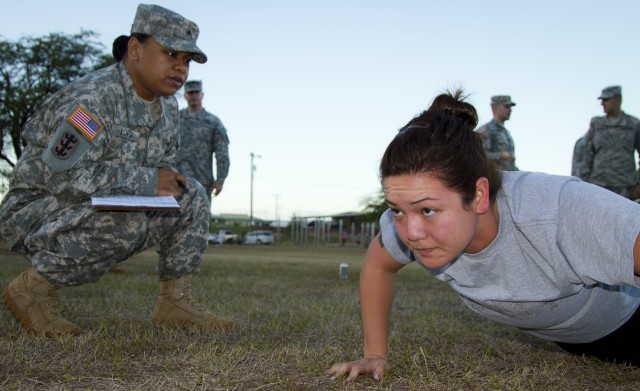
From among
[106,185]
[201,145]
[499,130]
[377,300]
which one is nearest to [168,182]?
[106,185]

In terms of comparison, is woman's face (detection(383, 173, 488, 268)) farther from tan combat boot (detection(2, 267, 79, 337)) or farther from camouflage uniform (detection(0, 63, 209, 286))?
tan combat boot (detection(2, 267, 79, 337))

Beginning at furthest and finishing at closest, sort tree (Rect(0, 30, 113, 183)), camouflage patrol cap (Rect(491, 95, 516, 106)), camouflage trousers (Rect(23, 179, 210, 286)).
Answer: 1. tree (Rect(0, 30, 113, 183))
2. camouflage patrol cap (Rect(491, 95, 516, 106))
3. camouflage trousers (Rect(23, 179, 210, 286))

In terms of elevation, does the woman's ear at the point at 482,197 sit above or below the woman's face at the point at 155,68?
below

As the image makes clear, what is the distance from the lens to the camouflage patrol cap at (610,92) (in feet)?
26.5

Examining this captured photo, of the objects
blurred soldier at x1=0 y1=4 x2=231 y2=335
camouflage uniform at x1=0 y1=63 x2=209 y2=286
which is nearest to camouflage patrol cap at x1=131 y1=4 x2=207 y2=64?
blurred soldier at x1=0 y1=4 x2=231 y2=335

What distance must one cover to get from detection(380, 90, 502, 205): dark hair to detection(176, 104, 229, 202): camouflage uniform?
6324 mm

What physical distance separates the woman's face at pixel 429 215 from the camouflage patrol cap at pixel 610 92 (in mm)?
6862

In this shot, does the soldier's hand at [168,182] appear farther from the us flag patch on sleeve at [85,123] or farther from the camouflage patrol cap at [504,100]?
the camouflage patrol cap at [504,100]

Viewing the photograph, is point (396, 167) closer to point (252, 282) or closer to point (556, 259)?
point (556, 259)

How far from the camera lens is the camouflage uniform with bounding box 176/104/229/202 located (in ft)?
27.1

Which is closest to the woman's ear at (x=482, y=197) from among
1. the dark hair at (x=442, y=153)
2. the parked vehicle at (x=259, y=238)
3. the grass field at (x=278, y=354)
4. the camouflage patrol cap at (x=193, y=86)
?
the dark hair at (x=442, y=153)

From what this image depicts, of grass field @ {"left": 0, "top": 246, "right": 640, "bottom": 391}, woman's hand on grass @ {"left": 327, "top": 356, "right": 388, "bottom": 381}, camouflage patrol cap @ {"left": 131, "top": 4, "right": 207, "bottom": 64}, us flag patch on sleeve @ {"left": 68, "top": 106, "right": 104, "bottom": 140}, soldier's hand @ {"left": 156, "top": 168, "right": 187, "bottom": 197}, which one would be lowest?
grass field @ {"left": 0, "top": 246, "right": 640, "bottom": 391}

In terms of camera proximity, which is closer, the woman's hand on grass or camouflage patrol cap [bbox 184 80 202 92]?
the woman's hand on grass

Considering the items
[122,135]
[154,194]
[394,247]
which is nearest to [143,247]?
[154,194]
